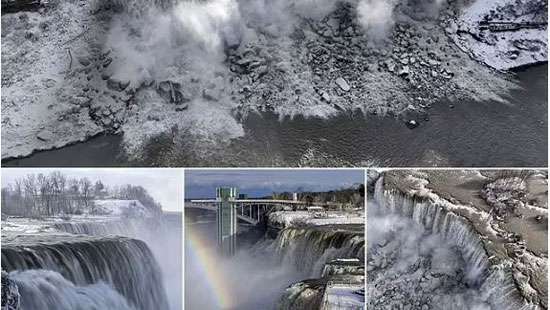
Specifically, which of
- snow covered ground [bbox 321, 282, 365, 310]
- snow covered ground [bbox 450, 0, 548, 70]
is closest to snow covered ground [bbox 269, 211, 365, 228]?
snow covered ground [bbox 321, 282, 365, 310]

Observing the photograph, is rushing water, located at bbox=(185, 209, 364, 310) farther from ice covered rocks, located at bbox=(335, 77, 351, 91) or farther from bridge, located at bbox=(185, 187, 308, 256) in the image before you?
ice covered rocks, located at bbox=(335, 77, 351, 91)

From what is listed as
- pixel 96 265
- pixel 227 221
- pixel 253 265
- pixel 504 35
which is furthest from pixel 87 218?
pixel 504 35

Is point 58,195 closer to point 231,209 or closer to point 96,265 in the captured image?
point 96,265

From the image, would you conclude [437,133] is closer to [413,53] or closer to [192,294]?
[413,53]

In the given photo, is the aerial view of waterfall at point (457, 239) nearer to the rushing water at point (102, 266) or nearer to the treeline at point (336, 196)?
the treeline at point (336, 196)

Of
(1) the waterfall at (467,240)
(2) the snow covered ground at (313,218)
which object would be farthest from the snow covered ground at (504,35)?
(2) the snow covered ground at (313,218)

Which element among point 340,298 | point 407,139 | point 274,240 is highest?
point 407,139

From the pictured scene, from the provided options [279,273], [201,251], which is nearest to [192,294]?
[201,251]
